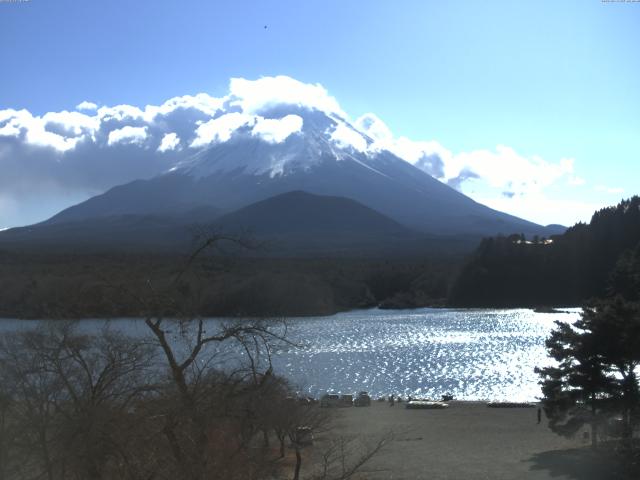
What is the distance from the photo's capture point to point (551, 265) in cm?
6475

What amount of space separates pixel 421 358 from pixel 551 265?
3641 cm

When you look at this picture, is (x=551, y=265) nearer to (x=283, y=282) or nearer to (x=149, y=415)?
(x=283, y=282)

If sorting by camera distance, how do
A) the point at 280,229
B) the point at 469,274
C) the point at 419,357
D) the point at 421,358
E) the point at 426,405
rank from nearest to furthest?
the point at 426,405 < the point at 421,358 < the point at 419,357 < the point at 469,274 < the point at 280,229

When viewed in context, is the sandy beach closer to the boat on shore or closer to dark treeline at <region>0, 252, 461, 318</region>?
the boat on shore

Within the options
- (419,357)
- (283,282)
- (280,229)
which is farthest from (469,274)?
(280,229)

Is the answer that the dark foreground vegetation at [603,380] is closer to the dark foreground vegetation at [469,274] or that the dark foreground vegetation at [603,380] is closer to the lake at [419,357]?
the lake at [419,357]

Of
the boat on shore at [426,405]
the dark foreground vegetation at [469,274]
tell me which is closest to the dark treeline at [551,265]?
the dark foreground vegetation at [469,274]

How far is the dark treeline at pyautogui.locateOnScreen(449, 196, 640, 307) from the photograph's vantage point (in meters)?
60.9

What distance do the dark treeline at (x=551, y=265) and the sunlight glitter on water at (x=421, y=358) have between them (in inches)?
525

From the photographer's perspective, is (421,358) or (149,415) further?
(421,358)

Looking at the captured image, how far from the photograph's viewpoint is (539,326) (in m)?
46.1

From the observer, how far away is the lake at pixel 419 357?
25.3 metres

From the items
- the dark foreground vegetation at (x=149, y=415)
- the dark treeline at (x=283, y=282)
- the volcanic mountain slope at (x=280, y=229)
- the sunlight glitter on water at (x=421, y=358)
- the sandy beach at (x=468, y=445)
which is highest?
the volcanic mountain slope at (x=280, y=229)

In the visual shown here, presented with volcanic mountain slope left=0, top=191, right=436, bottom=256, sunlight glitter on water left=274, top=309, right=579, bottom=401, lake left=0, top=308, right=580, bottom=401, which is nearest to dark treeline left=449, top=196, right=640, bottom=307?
lake left=0, top=308, right=580, bottom=401
